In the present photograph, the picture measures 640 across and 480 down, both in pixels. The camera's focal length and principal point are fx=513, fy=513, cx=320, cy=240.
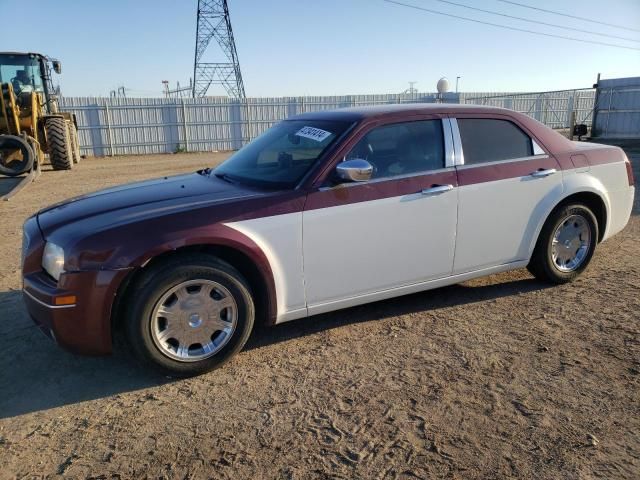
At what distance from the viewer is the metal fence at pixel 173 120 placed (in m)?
22.9

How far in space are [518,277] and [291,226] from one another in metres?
2.72

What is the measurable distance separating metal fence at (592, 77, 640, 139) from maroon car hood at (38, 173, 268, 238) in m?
22.2

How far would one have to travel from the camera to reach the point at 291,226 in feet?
11.2

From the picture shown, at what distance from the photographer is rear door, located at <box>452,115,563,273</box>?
406cm

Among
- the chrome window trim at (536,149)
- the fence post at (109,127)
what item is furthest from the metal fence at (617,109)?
the fence post at (109,127)

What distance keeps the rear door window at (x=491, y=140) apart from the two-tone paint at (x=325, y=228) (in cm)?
6

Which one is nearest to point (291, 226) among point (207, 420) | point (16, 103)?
point (207, 420)

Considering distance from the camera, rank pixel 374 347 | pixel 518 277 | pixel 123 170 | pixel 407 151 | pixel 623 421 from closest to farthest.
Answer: pixel 623 421, pixel 374 347, pixel 407 151, pixel 518 277, pixel 123 170

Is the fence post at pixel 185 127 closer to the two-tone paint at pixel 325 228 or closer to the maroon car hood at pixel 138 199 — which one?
the two-tone paint at pixel 325 228

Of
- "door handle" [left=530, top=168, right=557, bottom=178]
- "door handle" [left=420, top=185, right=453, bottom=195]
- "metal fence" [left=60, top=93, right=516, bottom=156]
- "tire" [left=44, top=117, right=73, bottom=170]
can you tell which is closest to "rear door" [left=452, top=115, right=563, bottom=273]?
"door handle" [left=530, top=168, right=557, bottom=178]

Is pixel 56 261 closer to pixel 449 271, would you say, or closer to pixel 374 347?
pixel 374 347

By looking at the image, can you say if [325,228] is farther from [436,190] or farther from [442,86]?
[442,86]

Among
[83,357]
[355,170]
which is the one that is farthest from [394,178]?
[83,357]

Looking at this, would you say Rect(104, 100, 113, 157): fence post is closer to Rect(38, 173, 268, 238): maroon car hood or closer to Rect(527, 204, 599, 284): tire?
Rect(38, 173, 268, 238): maroon car hood
